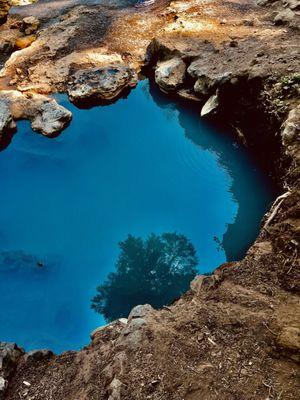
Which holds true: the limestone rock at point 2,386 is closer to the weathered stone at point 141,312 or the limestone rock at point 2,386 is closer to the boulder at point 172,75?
the weathered stone at point 141,312

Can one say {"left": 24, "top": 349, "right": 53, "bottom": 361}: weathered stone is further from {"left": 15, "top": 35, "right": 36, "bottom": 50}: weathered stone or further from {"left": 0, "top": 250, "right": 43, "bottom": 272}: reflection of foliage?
{"left": 15, "top": 35, "right": 36, "bottom": 50}: weathered stone

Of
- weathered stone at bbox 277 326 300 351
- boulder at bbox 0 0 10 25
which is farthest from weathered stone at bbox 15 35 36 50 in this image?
weathered stone at bbox 277 326 300 351

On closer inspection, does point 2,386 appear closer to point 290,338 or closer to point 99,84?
point 290,338

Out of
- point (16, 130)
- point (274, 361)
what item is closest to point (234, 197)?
point (274, 361)

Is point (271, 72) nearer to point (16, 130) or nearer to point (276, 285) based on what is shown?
point (276, 285)

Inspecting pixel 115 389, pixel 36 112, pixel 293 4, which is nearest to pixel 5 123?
pixel 36 112
